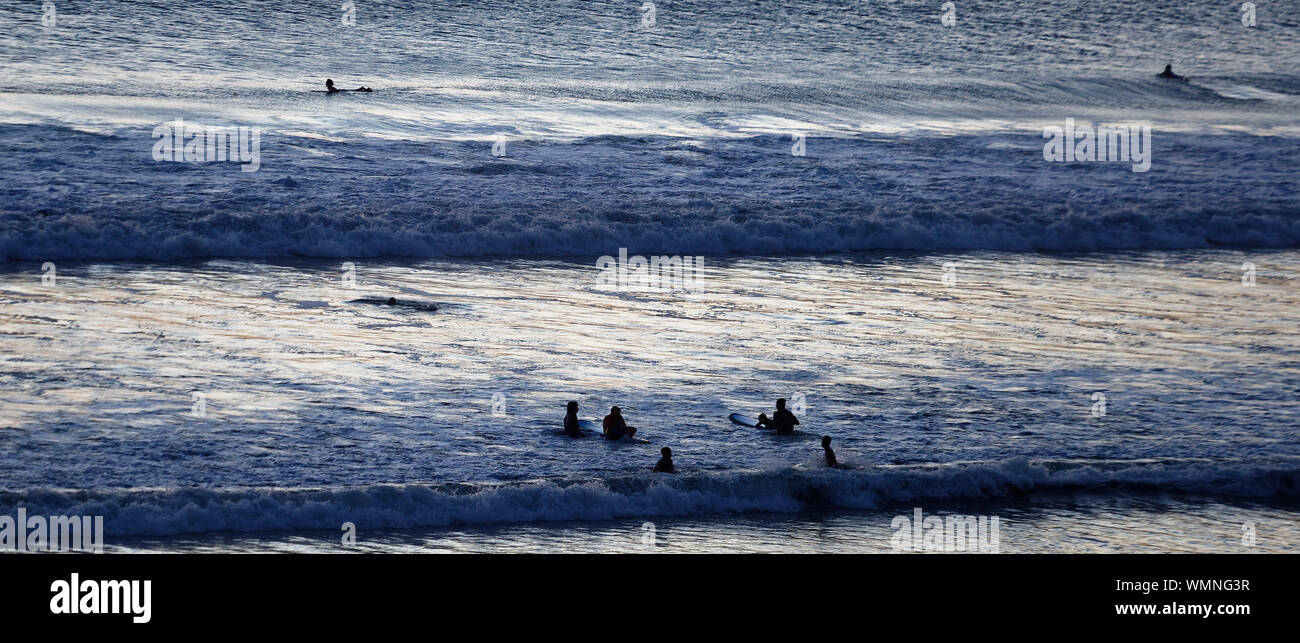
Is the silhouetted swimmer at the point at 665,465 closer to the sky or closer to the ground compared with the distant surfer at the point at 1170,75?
closer to the ground

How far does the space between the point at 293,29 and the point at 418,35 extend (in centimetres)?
368

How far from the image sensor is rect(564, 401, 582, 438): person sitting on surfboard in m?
14.0

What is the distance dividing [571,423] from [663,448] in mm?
1202

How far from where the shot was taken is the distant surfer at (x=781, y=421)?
1441 cm

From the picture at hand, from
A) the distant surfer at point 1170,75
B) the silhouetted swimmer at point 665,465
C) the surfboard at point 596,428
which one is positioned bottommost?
the silhouetted swimmer at point 665,465

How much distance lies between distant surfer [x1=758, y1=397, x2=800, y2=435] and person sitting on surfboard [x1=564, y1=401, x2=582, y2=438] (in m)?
1.99

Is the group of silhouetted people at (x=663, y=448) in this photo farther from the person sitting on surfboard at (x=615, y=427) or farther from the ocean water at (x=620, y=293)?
the ocean water at (x=620, y=293)


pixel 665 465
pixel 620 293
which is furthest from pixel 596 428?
pixel 620 293

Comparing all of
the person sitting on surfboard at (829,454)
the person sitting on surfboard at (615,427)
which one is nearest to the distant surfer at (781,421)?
the person sitting on surfboard at (829,454)

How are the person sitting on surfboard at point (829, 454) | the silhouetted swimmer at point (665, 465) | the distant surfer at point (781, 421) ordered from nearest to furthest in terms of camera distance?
the silhouetted swimmer at point (665, 465), the person sitting on surfboard at point (829, 454), the distant surfer at point (781, 421)

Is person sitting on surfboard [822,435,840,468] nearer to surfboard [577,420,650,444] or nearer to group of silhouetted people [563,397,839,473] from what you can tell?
group of silhouetted people [563,397,839,473]

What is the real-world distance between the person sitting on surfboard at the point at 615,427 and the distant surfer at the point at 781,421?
1.47 metres
